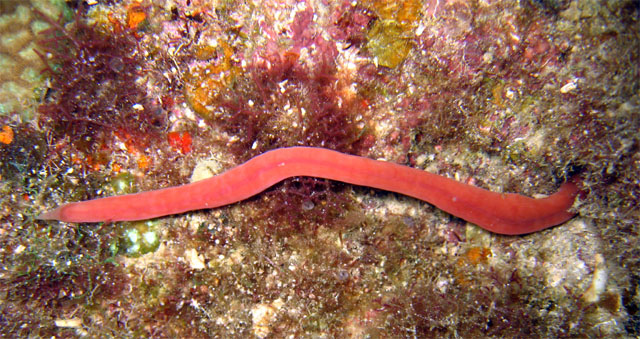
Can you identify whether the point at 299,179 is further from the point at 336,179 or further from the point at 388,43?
the point at 388,43

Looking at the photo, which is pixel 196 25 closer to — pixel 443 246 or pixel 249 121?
pixel 249 121

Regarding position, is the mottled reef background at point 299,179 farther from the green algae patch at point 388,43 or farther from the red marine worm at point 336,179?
the red marine worm at point 336,179

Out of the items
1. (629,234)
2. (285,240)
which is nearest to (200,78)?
(285,240)

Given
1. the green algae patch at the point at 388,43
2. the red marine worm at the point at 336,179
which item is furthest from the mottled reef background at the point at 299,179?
the red marine worm at the point at 336,179

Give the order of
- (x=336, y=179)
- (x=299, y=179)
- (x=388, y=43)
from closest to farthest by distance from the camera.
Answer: (x=336, y=179) < (x=388, y=43) < (x=299, y=179)

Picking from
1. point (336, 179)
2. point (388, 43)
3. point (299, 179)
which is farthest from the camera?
point (299, 179)

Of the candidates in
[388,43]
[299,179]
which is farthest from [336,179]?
[388,43]
